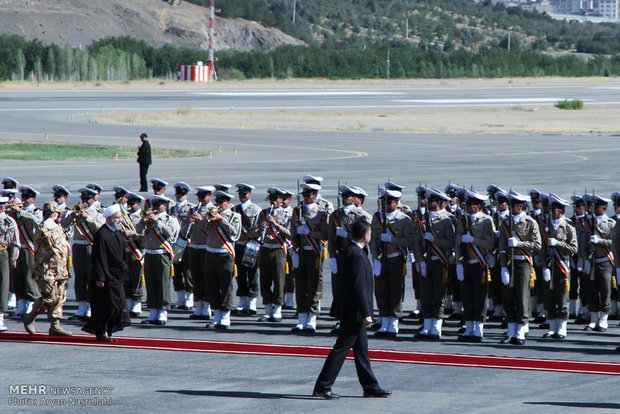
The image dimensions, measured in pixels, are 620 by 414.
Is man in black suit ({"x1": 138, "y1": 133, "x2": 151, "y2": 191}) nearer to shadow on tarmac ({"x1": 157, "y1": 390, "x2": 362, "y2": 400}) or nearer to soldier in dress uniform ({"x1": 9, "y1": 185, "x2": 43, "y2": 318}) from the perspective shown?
soldier in dress uniform ({"x1": 9, "y1": 185, "x2": 43, "y2": 318})

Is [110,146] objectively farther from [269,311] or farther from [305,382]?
[305,382]

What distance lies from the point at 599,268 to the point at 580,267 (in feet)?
0.98

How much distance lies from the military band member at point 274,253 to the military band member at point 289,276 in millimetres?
91

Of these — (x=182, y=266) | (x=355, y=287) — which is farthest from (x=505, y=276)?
(x=182, y=266)

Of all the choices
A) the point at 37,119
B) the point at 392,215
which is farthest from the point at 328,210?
the point at 37,119

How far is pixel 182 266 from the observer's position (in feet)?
61.3

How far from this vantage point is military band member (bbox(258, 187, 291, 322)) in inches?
682

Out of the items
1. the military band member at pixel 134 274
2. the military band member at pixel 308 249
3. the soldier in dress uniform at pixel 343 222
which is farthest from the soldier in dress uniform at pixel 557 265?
the military band member at pixel 134 274

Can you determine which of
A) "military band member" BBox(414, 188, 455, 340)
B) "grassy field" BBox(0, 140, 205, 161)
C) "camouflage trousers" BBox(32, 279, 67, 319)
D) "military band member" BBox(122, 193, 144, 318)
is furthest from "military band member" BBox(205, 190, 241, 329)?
"grassy field" BBox(0, 140, 205, 161)

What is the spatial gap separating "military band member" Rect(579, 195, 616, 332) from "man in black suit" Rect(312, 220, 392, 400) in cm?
591

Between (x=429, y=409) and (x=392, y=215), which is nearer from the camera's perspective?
(x=429, y=409)

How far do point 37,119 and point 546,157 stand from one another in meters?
34.4

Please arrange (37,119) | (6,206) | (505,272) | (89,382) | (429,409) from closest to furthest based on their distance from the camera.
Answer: (429,409)
(89,382)
(505,272)
(6,206)
(37,119)

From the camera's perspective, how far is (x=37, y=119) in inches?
2623
